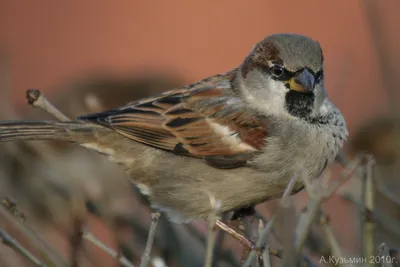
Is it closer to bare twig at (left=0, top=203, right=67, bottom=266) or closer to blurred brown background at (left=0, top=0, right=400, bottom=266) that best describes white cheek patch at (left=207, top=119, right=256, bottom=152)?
bare twig at (left=0, top=203, right=67, bottom=266)

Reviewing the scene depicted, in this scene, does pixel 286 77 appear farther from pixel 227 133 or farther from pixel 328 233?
pixel 328 233

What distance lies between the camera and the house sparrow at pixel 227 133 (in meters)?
2.44

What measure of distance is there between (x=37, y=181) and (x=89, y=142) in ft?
1.57

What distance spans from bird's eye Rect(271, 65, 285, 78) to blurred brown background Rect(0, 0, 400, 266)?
2.40 metres

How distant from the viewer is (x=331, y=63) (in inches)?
152

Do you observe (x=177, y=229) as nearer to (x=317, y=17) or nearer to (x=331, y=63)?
(x=331, y=63)

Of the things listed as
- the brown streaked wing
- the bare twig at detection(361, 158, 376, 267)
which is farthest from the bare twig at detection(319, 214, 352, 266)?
the brown streaked wing

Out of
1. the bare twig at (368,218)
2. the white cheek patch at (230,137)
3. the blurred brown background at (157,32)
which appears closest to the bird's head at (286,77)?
the white cheek patch at (230,137)

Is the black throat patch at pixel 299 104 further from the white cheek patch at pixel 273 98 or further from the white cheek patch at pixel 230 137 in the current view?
the white cheek patch at pixel 230 137

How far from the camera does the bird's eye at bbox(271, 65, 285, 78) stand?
2.44 metres

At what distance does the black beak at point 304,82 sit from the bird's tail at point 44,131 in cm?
79

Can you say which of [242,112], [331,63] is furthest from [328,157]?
[331,63]

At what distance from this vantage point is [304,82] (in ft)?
7.78

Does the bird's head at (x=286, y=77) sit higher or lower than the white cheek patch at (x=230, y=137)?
higher
